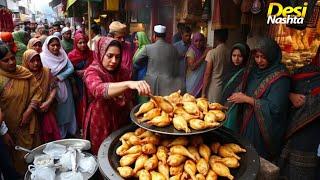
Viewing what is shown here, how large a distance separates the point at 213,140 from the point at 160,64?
2.52m

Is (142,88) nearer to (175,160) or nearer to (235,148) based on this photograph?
(175,160)

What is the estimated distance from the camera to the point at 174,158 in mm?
1895

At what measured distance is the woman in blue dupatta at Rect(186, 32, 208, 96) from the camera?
17.1ft

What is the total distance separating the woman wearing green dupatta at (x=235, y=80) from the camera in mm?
3473

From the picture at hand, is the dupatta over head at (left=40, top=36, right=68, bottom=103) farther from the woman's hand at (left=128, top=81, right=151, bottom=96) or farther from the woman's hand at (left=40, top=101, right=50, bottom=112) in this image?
the woman's hand at (left=128, top=81, right=151, bottom=96)

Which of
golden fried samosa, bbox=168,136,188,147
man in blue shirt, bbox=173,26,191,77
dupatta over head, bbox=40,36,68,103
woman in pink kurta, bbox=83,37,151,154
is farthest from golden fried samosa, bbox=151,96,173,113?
man in blue shirt, bbox=173,26,191,77

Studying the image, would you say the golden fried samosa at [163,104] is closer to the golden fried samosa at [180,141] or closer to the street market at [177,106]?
the street market at [177,106]

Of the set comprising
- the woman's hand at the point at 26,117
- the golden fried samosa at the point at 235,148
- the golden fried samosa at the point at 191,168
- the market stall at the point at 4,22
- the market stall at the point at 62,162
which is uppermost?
the market stall at the point at 4,22

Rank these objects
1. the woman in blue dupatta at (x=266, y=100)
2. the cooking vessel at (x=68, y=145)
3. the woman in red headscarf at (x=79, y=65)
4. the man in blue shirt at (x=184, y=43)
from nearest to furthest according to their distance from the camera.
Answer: the cooking vessel at (x=68, y=145) → the woman in blue dupatta at (x=266, y=100) → the woman in red headscarf at (x=79, y=65) → the man in blue shirt at (x=184, y=43)

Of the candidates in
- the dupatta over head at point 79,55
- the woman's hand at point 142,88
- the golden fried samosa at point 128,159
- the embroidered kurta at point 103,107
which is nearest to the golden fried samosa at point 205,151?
the golden fried samosa at point 128,159

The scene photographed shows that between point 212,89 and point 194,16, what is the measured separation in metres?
1.93

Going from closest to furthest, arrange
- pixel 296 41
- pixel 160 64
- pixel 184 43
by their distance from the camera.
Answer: pixel 160 64, pixel 296 41, pixel 184 43

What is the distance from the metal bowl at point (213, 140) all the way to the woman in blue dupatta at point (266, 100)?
733mm

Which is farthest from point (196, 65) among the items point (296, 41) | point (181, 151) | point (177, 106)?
point (181, 151)
